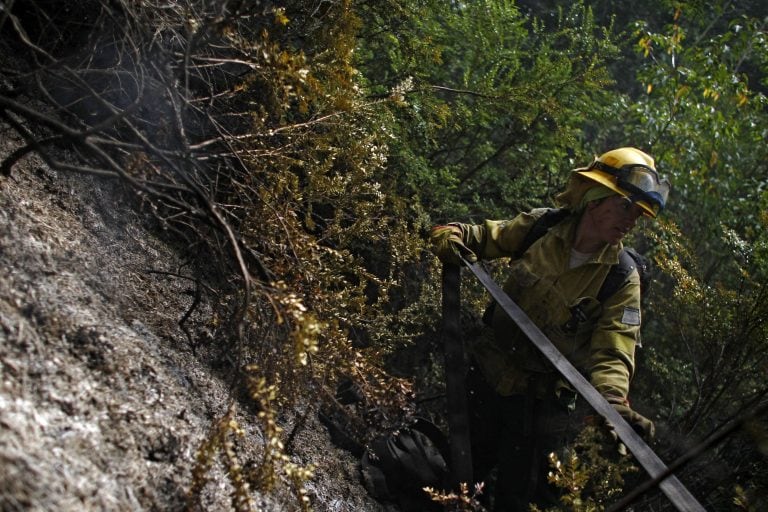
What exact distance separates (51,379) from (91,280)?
23.0 inches

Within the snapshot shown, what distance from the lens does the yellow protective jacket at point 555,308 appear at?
3.15m

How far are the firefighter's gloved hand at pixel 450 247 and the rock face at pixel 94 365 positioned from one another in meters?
1.36

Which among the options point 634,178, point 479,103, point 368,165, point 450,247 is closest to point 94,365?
point 368,165

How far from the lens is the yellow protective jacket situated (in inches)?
124

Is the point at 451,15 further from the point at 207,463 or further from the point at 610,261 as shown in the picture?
the point at 207,463

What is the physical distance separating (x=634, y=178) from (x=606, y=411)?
4.35 ft

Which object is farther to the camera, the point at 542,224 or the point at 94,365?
the point at 542,224

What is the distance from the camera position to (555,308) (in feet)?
10.9

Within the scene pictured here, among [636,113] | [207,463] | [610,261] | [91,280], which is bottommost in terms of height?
[207,463]

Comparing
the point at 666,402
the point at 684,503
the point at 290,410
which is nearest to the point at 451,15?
the point at 290,410

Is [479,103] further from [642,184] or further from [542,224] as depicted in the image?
[642,184]

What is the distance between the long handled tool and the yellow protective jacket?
0.88ft

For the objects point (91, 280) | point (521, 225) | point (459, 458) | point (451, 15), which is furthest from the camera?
point (451, 15)

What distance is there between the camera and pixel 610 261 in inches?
129
